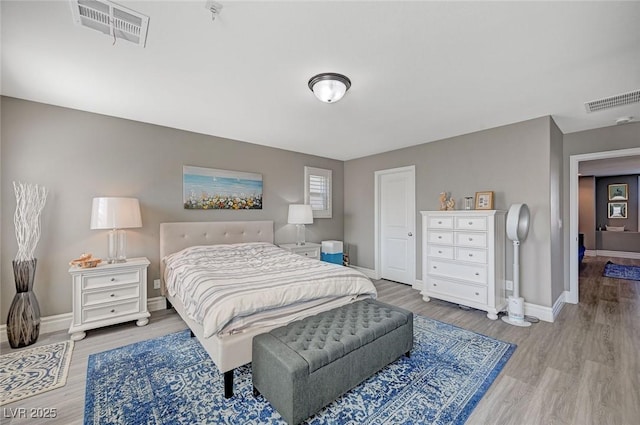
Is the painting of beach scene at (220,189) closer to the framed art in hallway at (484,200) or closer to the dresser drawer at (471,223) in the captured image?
the dresser drawer at (471,223)

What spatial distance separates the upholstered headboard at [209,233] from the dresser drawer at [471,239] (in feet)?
9.53

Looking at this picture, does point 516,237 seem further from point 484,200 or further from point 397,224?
point 397,224

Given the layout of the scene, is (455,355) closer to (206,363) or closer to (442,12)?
(206,363)

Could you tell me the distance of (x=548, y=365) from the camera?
91.5 inches

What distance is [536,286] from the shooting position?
3.39 m

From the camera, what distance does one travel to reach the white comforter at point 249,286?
196 centimetres

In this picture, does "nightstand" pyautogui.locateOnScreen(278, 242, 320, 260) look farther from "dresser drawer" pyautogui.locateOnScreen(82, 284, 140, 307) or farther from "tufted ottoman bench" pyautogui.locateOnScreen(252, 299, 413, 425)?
"tufted ottoman bench" pyautogui.locateOnScreen(252, 299, 413, 425)

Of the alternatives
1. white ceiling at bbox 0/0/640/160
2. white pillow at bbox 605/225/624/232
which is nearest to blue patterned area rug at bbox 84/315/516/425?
white ceiling at bbox 0/0/640/160

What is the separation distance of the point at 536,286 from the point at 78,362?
4.99 m

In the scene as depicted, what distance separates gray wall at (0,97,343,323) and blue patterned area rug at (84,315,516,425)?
1.28m

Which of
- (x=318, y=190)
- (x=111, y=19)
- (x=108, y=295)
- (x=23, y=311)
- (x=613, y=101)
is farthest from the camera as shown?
(x=318, y=190)

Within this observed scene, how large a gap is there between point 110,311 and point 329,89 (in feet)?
10.7

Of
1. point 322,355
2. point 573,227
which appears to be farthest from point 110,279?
point 573,227

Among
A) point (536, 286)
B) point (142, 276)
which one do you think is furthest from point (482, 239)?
point (142, 276)
